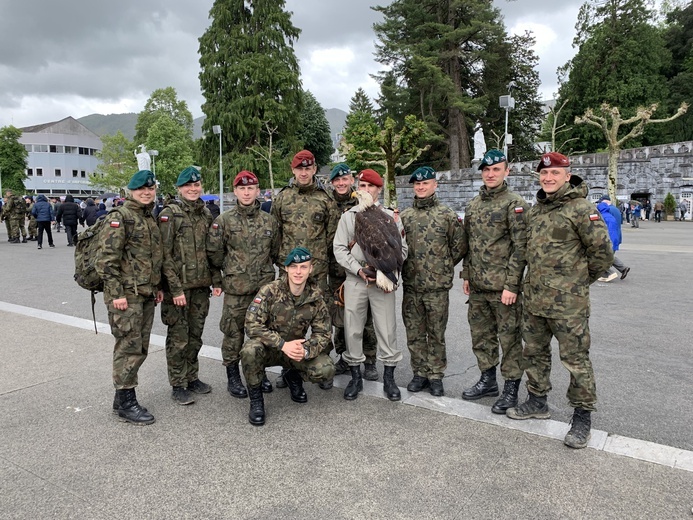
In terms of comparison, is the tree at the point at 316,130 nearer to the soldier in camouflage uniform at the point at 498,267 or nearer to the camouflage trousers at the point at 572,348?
the soldier in camouflage uniform at the point at 498,267

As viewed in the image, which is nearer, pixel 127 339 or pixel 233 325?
pixel 127 339

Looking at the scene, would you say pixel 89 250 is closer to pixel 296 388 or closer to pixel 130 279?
pixel 130 279

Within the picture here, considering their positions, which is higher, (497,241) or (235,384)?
(497,241)

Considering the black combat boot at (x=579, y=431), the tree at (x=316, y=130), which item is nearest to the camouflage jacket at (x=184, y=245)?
the black combat boot at (x=579, y=431)

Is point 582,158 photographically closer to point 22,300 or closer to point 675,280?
point 675,280

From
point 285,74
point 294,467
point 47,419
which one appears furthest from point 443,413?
point 285,74

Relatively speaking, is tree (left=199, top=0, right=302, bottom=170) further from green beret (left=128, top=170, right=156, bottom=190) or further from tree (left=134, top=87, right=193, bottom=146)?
green beret (left=128, top=170, right=156, bottom=190)

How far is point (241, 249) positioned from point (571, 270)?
269cm

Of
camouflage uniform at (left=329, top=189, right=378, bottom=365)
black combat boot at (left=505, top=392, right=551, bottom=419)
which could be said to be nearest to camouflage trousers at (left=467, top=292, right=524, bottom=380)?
black combat boot at (left=505, top=392, right=551, bottom=419)

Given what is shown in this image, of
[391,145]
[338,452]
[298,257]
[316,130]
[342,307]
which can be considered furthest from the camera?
[316,130]

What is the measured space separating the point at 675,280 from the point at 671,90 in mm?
36765

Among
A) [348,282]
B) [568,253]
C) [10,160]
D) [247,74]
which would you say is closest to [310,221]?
[348,282]

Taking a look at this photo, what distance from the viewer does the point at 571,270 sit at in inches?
135

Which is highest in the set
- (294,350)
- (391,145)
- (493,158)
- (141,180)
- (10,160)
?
(10,160)
